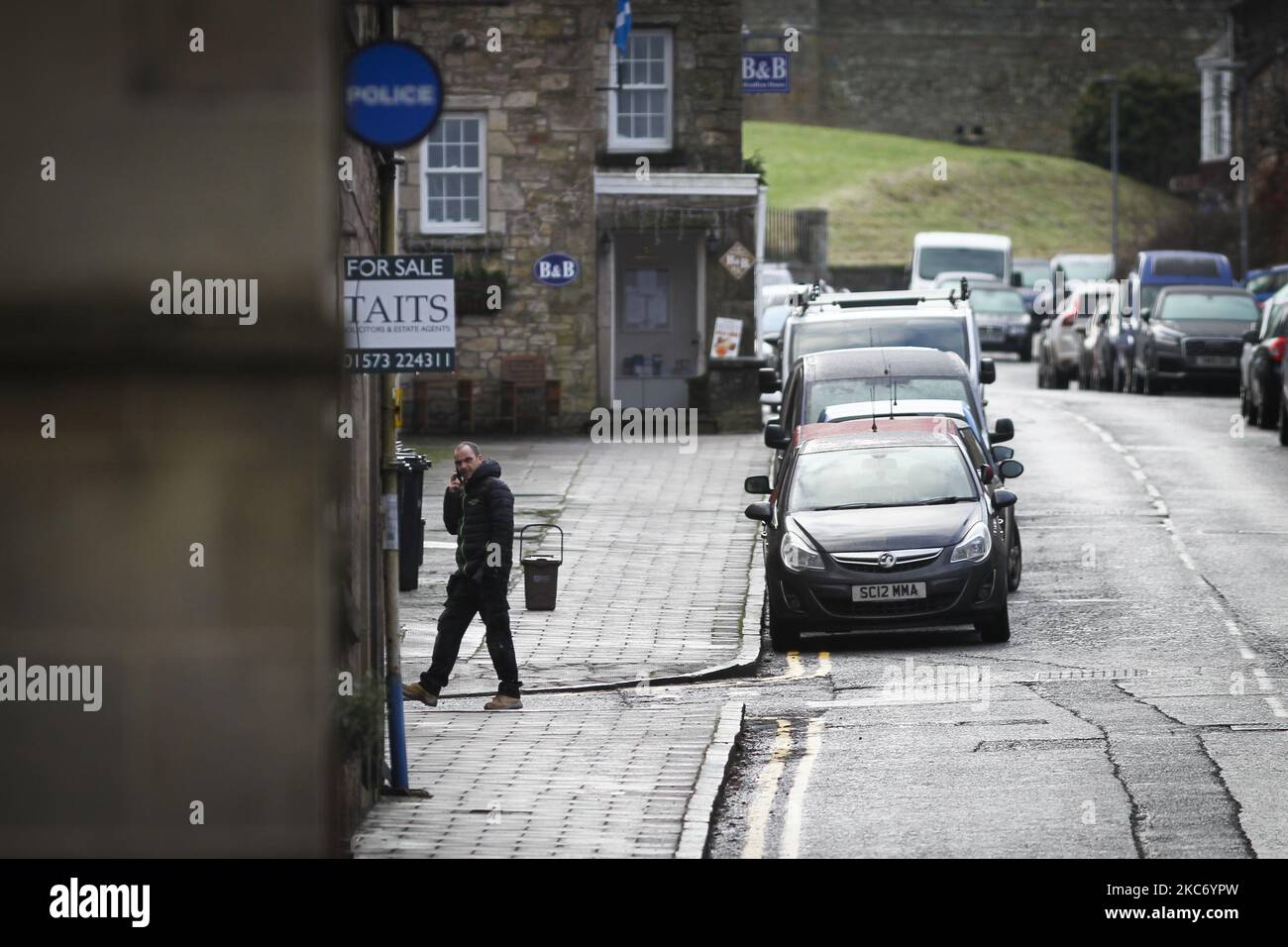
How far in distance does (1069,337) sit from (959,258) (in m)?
16.8

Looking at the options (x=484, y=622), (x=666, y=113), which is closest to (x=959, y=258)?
(x=666, y=113)

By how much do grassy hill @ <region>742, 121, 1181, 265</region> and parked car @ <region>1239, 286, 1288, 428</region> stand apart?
147ft

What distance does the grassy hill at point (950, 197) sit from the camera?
8494 cm

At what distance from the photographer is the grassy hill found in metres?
84.9

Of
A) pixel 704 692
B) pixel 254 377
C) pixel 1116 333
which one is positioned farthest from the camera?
pixel 1116 333

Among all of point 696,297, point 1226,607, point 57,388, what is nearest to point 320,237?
point 57,388

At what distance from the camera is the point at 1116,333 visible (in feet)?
139

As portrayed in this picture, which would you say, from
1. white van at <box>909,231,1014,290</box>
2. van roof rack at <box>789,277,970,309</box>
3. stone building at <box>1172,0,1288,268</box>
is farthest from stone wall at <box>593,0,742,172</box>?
white van at <box>909,231,1014,290</box>

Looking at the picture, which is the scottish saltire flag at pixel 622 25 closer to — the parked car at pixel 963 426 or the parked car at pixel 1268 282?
the parked car at pixel 963 426

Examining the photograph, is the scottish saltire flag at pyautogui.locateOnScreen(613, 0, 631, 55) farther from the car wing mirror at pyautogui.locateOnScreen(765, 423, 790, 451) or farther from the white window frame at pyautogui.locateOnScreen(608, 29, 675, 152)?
the car wing mirror at pyautogui.locateOnScreen(765, 423, 790, 451)

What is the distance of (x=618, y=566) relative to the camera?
21.6m

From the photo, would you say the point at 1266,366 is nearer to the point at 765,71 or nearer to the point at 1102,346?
the point at 765,71
